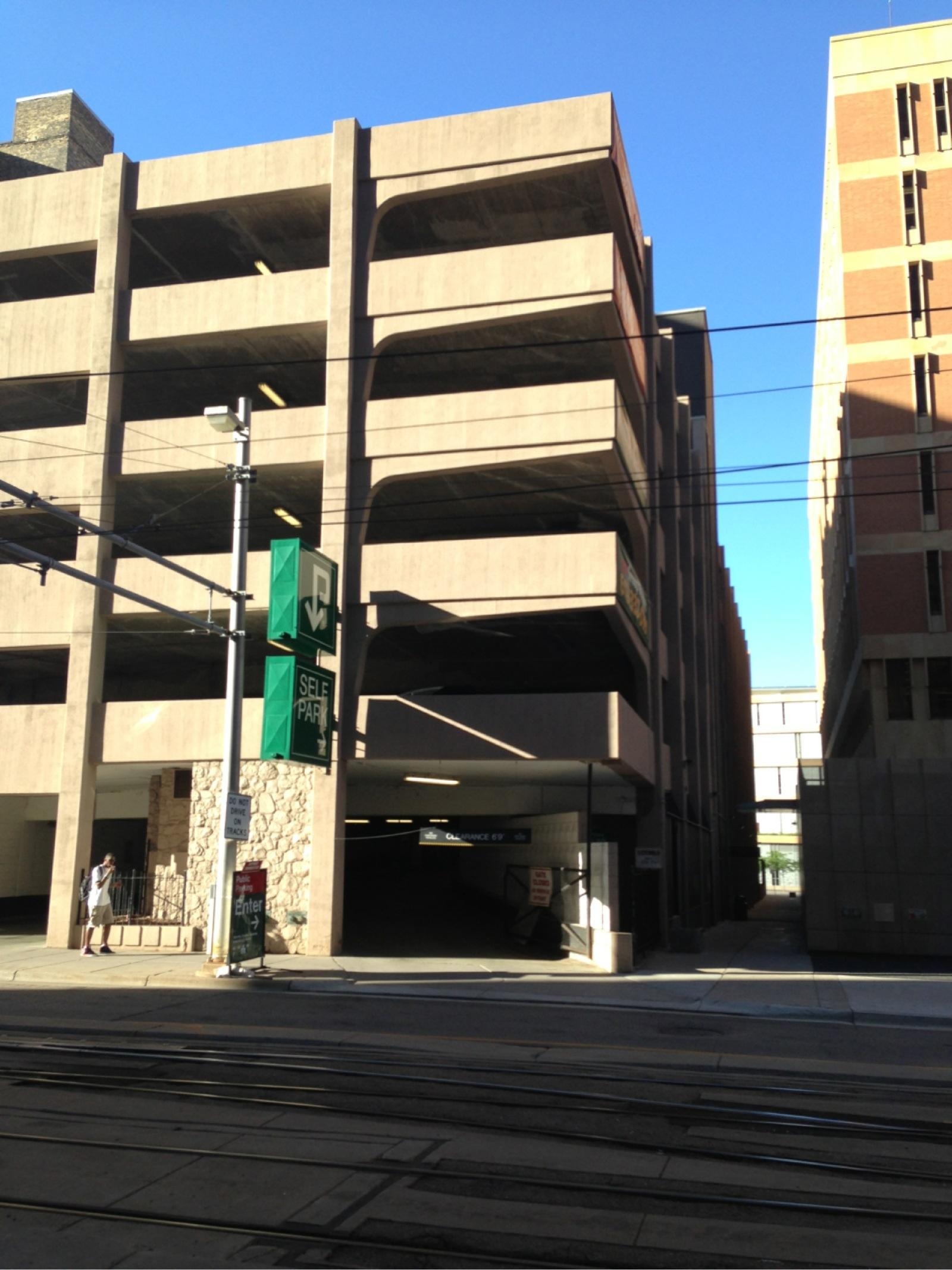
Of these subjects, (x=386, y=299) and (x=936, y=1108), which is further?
(x=386, y=299)

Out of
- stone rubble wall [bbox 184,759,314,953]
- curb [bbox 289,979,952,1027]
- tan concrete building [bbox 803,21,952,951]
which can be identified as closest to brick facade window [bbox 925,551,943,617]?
tan concrete building [bbox 803,21,952,951]

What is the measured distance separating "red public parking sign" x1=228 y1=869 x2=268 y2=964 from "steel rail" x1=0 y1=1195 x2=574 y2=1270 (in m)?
12.0

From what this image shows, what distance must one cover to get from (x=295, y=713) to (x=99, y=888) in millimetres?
5411

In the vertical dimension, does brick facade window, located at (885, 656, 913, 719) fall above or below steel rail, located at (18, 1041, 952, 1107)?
above

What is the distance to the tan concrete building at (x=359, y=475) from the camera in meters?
22.6

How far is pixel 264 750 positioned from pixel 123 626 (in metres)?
8.82

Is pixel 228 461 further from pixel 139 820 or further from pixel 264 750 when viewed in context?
pixel 139 820

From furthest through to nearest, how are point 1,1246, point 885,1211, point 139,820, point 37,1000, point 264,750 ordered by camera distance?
point 139,820
point 264,750
point 37,1000
point 885,1211
point 1,1246

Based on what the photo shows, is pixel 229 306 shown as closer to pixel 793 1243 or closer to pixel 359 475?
pixel 359 475

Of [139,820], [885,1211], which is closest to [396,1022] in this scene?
[885,1211]

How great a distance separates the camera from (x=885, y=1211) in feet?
21.7

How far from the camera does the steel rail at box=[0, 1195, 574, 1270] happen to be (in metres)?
5.75

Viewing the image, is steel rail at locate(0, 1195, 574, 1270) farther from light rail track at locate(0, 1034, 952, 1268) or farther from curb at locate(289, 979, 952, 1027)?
curb at locate(289, 979, 952, 1027)

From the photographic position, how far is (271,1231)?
6.14m
